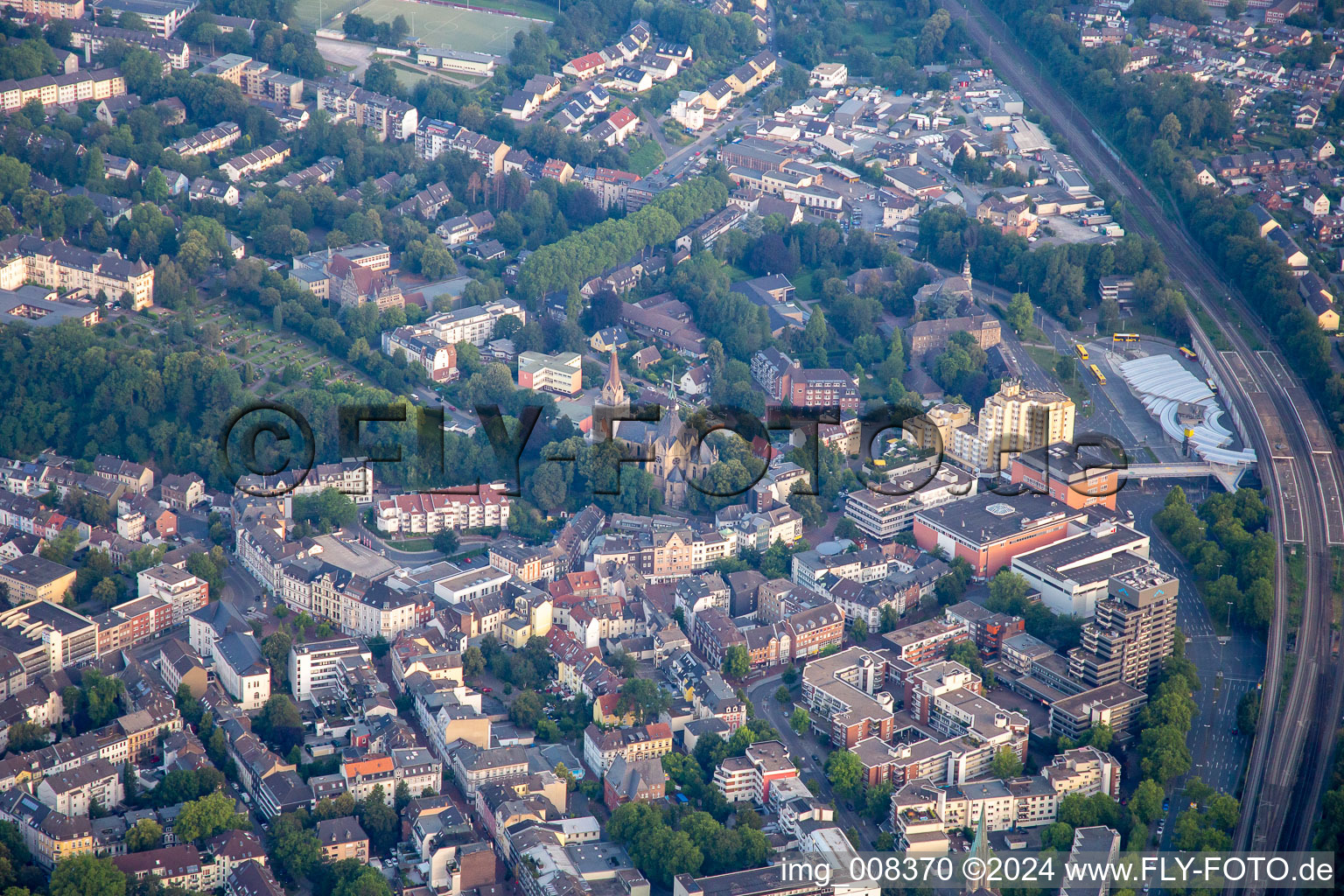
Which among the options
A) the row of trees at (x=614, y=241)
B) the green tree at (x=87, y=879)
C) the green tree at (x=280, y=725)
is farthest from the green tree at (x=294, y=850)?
the row of trees at (x=614, y=241)

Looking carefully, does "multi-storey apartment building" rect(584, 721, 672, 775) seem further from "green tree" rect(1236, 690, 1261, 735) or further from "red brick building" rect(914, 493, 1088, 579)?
"green tree" rect(1236, 690, 1261, 735)

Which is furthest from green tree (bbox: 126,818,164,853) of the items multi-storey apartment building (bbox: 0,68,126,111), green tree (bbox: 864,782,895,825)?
multi-storey apartment building (bbox: 0,68,126,111)

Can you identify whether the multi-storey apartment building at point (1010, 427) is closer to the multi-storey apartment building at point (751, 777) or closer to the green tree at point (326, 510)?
the multi-storey apartment building at point (751, 777)

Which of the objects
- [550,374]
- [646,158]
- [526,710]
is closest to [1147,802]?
[526,710]

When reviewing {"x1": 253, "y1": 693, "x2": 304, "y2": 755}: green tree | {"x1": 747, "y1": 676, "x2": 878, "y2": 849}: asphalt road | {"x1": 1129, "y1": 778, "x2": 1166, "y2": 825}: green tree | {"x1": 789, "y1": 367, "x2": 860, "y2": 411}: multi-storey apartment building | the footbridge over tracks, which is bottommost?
{"x1": 253, "y1": 693, "x2": 304, "y2": 755}: green tree

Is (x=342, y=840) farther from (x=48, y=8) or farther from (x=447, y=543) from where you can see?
(x=48, y=8)

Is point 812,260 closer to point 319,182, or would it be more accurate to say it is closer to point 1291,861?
point 319,182
